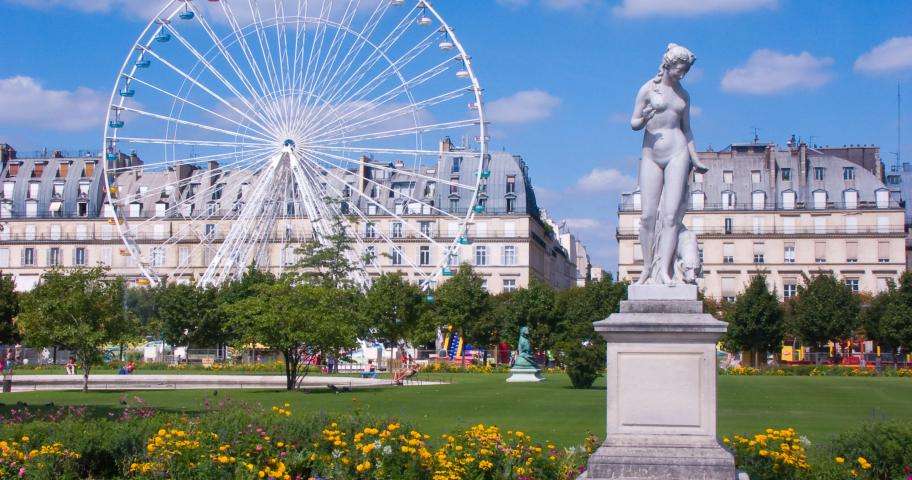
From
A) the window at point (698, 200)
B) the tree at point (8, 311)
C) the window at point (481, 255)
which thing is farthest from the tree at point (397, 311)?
the window at point (698, 200)

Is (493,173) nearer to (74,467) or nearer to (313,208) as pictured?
(313,208)

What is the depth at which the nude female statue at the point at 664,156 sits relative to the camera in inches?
536

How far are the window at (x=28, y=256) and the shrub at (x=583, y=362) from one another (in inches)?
3203

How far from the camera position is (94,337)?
42.9m

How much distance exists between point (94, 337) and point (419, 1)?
913 inches

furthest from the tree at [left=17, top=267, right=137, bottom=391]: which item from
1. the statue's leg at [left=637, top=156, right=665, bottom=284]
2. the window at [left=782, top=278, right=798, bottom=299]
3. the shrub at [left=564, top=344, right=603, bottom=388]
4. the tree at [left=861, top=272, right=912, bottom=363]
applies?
the window at [left=782, top=278, right=798, bottom=299]

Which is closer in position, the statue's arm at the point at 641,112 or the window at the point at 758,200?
the statue's arm at the point at 641,112

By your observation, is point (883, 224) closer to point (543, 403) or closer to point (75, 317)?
point (75, 317)

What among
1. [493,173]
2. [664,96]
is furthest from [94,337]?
[493,173]

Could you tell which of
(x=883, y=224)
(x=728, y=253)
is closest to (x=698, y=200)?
(x=728, y=253)

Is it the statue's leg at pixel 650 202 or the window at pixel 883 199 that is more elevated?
the window at pixel 883 199

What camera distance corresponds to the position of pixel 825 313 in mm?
76188

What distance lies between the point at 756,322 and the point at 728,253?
1252 inches

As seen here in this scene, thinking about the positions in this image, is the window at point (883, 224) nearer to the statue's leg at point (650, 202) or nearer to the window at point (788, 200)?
the window at point (788, 200)
